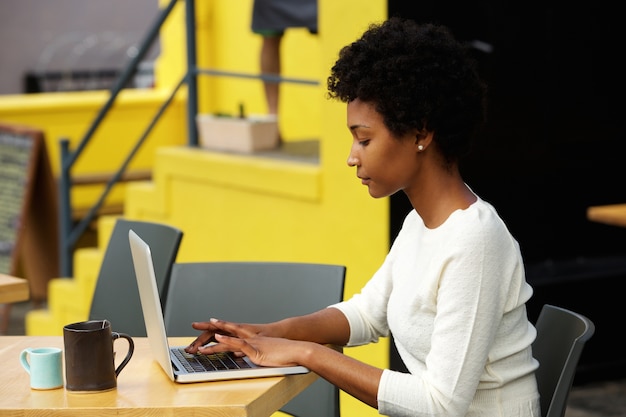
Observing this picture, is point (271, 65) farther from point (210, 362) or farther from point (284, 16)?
point (210, 362)

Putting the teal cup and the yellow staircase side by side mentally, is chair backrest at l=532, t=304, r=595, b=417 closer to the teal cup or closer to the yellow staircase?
the teal cup

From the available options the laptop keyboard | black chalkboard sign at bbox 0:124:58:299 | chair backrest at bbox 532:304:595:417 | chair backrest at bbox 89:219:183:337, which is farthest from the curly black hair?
black chalkboard sign at bbox 0:124:58:299

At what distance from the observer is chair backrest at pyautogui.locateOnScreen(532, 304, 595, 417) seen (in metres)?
2.20

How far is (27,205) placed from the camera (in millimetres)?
6500

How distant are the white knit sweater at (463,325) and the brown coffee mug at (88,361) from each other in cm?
48

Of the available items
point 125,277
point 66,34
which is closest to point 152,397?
point 125,277

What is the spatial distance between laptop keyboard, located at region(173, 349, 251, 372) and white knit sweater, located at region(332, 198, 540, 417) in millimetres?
267

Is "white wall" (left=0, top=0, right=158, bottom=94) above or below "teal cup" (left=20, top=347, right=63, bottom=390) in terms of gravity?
above

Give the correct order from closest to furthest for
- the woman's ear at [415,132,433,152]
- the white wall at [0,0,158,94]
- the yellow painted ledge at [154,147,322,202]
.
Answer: the woman's ear at [415,132,433,152]
the yellow painted ledge at [154,147,322,202]
the white wall at [0,0,158,94]

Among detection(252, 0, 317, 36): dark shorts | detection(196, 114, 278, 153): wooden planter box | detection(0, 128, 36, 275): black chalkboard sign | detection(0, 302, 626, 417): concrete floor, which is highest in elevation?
detection(252, 0, 317, 36): dark shorts

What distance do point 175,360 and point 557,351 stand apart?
754mm

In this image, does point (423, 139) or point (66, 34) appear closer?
point (423, 139)

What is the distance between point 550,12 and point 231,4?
2713mm

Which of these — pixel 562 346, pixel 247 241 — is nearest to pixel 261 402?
pixel 562 346
